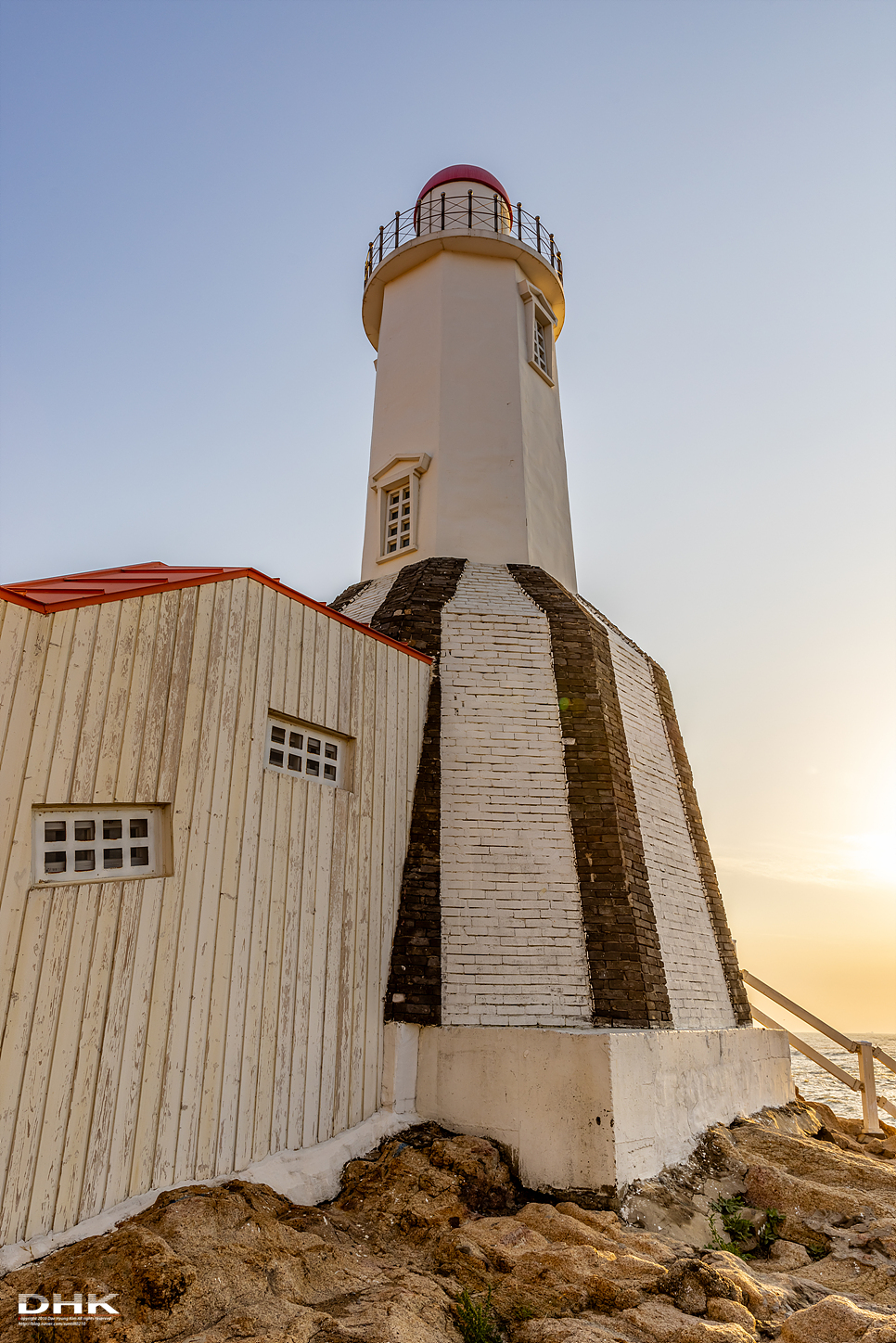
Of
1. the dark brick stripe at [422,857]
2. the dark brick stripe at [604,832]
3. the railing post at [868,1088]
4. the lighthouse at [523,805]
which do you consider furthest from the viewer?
the railing post at [868,1088]

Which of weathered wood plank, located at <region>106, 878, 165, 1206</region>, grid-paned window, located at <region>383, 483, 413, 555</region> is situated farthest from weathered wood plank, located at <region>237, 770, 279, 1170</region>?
grid-paned window, located at <region>383, 483, 413, 555</region>

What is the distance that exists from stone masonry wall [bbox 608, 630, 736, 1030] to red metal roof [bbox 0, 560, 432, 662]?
114 inches

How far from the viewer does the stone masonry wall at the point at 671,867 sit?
927cm

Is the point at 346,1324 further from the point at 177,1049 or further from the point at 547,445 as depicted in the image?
the point at 547,445

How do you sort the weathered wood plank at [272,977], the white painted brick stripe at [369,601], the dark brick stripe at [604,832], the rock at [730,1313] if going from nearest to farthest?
the rock at [730,1313] < the weathered wood plank at [272,977] < the dark brick stripe at [604,832] < the white painted brick stripe at [369,601]

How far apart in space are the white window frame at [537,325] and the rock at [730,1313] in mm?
12168

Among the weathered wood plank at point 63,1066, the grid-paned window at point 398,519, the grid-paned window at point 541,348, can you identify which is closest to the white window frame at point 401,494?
the grid-paned window at point 398,519

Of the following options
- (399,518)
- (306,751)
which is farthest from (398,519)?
(306,751)

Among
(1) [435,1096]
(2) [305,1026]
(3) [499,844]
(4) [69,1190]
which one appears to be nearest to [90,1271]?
(4) [69,1190]

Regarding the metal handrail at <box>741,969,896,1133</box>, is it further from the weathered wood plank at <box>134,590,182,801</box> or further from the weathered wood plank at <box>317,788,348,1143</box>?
the weathered wood plank at <box>134,590,182,801</box>

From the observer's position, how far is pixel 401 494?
43.2 ft

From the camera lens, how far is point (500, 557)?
483 inches

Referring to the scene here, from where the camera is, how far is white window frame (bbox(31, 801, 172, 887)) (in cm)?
572

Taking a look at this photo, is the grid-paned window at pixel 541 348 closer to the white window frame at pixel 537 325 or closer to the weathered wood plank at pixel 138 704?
the white window frame at pixel 537 325
